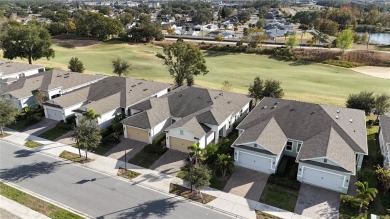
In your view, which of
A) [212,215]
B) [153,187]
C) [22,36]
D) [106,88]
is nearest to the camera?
[212,215]

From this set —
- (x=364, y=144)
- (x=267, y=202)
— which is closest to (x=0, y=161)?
(x=267, y=202)

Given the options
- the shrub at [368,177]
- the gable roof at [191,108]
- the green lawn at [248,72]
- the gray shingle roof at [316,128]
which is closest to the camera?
the shrub at [368,177]

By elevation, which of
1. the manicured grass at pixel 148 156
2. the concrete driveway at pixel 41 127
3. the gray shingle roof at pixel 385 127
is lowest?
the manicured grass at pixel 148 156

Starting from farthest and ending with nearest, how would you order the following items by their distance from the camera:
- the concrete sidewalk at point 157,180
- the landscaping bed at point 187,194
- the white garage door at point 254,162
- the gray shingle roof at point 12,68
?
the gray shingle roof at point 12,68 < the white garage door at point 254,162 < the landscaping bed at point 187,194 < the concrete sidewalk at point 157,180

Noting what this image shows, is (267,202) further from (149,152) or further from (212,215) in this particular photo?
(149,152)

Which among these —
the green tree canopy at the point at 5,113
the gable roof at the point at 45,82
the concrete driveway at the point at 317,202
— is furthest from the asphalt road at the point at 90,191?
the gable roof at the point at 45,82

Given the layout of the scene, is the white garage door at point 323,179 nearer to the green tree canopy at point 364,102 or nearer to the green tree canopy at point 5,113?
the green tree canopy at point 364,102
